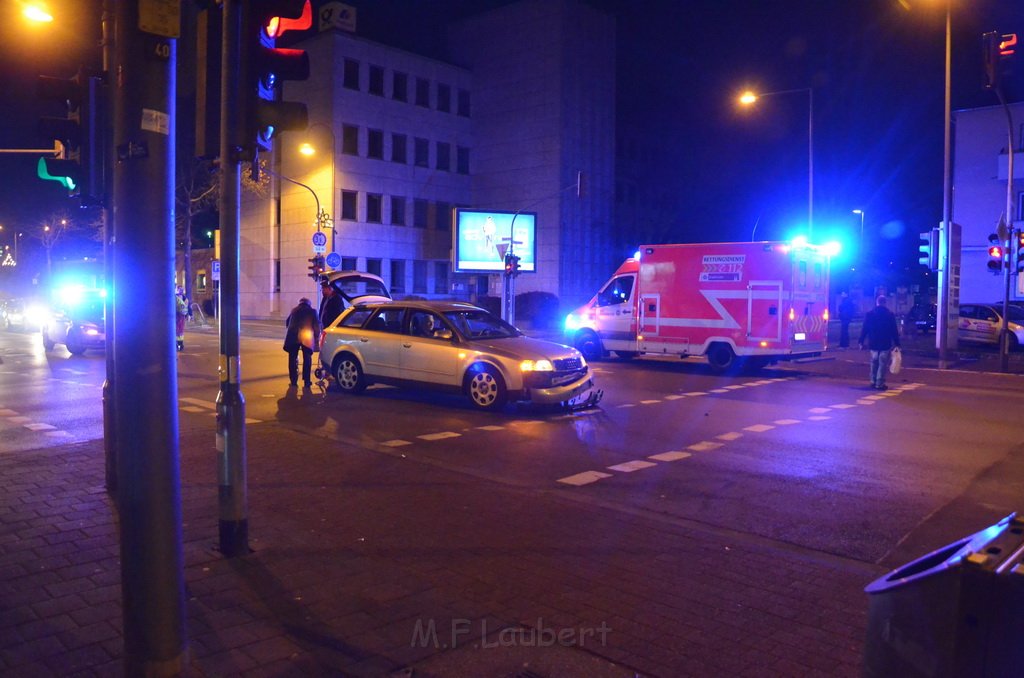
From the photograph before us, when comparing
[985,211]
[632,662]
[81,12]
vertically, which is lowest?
[632,662]

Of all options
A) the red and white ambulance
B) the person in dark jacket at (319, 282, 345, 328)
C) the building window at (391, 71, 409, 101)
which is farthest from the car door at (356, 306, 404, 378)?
the building window at (391, 71, 409, 101)

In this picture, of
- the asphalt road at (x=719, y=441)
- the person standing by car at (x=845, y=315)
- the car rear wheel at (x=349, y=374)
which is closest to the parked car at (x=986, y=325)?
the person standing by car at (x=845, y=315)

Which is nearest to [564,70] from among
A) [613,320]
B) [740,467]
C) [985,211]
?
[985,211]

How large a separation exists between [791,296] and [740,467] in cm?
1021

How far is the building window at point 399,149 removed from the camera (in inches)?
2090

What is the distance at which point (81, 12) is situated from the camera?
19.7 feet

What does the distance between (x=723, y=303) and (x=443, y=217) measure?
130 ft

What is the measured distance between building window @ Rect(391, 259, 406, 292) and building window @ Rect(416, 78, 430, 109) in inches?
410

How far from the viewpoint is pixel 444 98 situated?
55.7m

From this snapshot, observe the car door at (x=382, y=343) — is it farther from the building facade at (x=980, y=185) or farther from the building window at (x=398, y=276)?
the building window at (x=398, y=276)

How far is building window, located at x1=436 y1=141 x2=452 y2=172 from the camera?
55.9 meters

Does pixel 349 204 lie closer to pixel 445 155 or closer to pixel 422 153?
pixel 422 153

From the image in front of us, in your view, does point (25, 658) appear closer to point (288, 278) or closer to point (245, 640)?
point (245, 640)

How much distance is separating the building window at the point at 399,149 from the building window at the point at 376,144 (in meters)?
0.91
